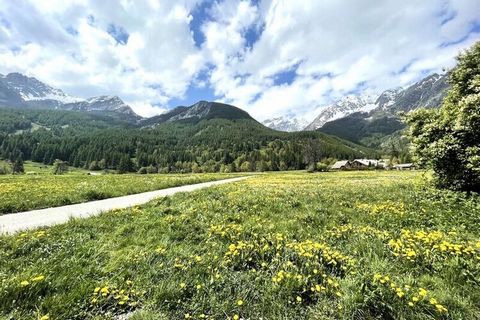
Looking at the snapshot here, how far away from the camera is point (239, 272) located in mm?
6484

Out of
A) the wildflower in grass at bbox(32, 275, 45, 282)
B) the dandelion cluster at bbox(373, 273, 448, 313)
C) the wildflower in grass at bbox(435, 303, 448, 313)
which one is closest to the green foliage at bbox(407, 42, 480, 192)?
the dandelion cluster at bbox(373, 273, 448, 313)

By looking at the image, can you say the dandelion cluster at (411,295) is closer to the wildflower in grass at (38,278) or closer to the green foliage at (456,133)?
the wildflower in grass at (38,278)

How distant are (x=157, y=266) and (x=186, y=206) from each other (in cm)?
784

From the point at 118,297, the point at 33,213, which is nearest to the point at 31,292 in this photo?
the point at 118,297

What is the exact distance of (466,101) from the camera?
15.2 metres

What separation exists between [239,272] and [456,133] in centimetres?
1790

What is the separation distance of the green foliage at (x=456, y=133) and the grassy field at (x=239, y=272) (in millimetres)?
7651

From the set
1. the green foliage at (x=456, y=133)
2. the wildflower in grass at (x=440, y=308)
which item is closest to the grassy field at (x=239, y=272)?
the wildflower in grass at (x=440, y=308)

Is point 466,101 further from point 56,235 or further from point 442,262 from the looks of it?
point 56,235

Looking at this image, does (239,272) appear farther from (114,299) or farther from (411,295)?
(411,295)

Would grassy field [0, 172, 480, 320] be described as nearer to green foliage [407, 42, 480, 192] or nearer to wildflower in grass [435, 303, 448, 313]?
wildflower in grass [435, 303, 448, 313]

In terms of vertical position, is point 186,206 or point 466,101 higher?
point 466,101

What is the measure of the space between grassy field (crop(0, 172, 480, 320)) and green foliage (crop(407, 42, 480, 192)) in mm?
7651

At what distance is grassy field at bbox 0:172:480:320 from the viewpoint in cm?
506
